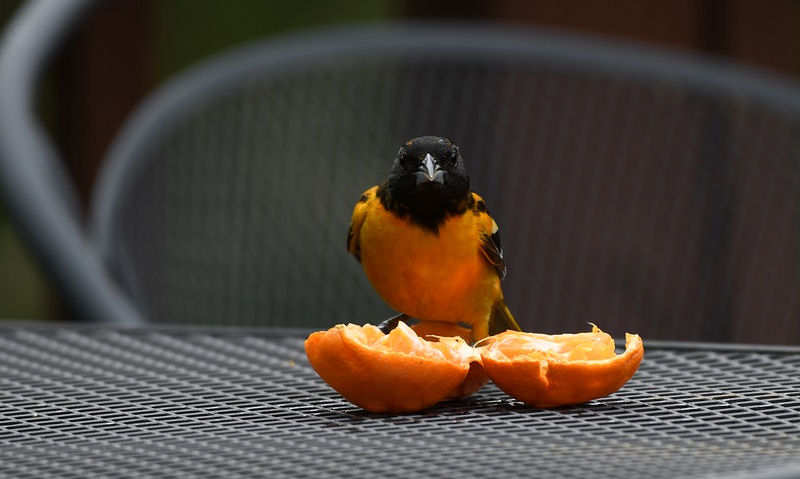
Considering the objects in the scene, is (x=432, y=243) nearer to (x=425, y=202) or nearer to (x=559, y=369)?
(x=425, y=202)

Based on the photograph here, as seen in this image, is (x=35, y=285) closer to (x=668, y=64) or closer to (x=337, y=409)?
(x=668, y=64)

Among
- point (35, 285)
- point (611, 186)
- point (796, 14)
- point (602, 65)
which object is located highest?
point (796, 14)

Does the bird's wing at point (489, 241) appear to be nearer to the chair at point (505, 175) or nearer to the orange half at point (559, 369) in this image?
the orange half at point (559, 369)

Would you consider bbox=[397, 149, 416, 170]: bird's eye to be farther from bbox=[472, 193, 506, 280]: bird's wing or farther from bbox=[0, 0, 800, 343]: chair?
bbox=[0, 0, 800, 343]: chair

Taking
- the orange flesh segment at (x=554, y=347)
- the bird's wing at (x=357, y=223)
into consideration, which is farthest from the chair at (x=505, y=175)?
the orange flesh segment at (x=554, y=347)

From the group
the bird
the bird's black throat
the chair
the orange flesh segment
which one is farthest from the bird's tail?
the chair

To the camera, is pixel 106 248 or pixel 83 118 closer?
pixel 106 248

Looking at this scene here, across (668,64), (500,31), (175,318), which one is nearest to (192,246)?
(175,318)
